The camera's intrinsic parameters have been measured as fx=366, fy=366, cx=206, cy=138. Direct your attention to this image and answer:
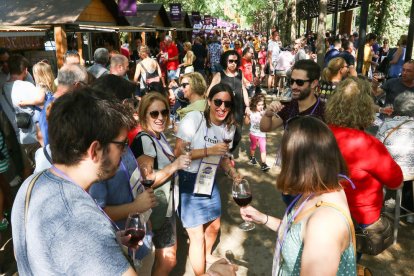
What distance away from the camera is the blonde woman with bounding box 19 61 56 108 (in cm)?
463

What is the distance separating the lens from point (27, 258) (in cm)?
133

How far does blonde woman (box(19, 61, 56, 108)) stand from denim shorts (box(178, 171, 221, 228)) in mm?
2416

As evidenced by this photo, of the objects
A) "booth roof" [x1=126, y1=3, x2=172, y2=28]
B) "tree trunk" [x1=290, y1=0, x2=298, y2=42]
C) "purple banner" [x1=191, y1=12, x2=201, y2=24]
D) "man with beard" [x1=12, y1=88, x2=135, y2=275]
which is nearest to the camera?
"man with beard" [x1=12, y1=88, x2=135, y2=275]

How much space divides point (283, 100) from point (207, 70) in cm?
1251

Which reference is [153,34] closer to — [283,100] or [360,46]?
[360,46]

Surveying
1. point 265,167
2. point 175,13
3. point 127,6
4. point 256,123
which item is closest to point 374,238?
point 265,167

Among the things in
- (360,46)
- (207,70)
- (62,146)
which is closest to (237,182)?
(62,146)

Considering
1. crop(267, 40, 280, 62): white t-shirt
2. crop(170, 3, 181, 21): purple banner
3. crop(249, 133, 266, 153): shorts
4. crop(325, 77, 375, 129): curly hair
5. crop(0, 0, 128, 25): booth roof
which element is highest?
crop(170, 3, 181, 21): purple banner

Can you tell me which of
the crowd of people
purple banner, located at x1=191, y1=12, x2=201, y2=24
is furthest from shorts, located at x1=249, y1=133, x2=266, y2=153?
purple banner, located at x1=191, y1=12, x2=201, y2=24

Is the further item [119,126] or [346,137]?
[346,137]

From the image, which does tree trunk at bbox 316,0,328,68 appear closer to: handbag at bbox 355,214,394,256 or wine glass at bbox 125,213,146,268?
handbag at bbox 355,214,394,256

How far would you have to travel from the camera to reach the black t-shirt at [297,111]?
356cm

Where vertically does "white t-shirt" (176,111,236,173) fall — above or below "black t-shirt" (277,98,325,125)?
below

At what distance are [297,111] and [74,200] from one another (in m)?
2.80
